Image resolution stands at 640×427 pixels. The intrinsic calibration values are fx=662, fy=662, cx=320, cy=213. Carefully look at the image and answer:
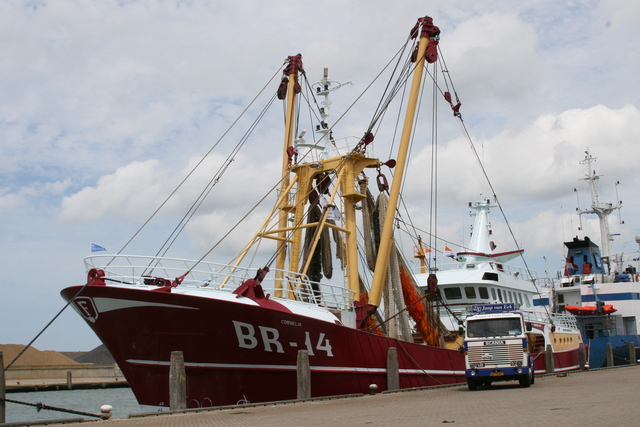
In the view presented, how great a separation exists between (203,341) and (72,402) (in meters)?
22.8

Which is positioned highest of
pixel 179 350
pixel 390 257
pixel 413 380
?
pixel 390 257

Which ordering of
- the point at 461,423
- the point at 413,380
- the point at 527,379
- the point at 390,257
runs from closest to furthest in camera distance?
the point at 461,423 → the point at 527,379 → the point at 413,380 → the point at 390,257

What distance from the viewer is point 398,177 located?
24109mm

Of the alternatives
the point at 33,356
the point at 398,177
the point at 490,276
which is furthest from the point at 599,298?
the point at 33,356

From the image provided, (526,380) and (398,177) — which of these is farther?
(398,177)

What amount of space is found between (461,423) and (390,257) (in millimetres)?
13815

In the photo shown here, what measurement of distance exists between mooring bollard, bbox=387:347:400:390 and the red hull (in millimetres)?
3050

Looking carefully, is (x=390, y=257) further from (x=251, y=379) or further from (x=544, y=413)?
(x=544, y=413)

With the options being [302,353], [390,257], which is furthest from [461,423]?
[390,257]

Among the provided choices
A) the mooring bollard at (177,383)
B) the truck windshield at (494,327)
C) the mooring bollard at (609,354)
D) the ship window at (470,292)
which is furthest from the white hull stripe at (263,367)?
the mooring bollard at (609,354)

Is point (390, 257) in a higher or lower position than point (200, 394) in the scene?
higher

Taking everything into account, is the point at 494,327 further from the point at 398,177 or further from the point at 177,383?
the point at 177,383

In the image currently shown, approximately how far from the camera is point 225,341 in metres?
16.7

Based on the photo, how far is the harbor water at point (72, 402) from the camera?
2980 centimetres
